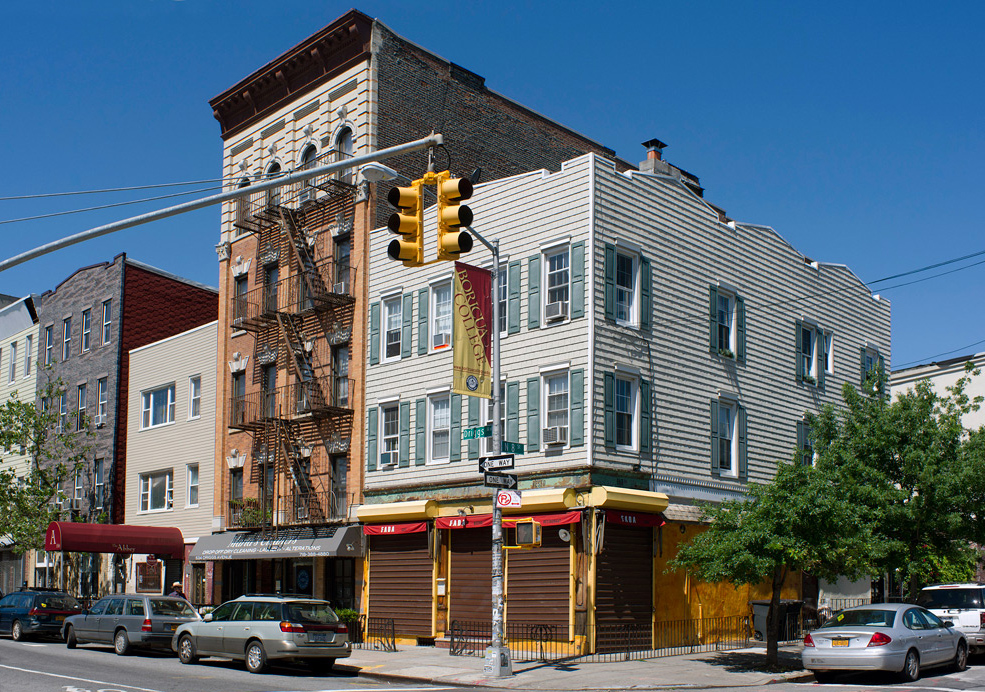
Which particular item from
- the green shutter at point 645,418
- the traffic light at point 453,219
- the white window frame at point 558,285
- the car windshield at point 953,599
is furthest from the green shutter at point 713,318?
the traffic light at point 453,219

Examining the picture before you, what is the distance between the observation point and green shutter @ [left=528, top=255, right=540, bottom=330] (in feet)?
85.1

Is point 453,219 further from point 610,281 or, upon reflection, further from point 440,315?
point 440,315

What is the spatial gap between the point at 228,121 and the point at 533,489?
20641mm

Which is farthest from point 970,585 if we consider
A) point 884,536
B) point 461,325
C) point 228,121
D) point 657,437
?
point 228,121

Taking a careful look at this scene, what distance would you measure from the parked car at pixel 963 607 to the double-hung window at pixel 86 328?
114 ft

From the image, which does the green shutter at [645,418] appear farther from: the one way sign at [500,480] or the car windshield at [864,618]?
the car windshield at [864,618]

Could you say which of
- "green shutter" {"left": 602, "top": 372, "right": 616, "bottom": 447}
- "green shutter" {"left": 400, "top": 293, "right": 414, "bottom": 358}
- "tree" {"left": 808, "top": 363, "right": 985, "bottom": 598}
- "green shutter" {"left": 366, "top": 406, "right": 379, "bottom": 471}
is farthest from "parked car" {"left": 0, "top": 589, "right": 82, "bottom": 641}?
"tree" {"left": 808, "top": 363, "right": 985, "bottom": 598}

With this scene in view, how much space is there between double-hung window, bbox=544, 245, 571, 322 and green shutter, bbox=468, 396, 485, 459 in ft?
Result: 10.2

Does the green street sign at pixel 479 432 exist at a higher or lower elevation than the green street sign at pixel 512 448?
higher

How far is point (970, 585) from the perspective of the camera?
23.0 meters

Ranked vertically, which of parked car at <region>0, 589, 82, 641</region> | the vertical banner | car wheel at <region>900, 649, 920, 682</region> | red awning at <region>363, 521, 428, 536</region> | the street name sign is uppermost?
the vertical banner

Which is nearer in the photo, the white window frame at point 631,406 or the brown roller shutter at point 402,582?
the white window frame at point 631,406

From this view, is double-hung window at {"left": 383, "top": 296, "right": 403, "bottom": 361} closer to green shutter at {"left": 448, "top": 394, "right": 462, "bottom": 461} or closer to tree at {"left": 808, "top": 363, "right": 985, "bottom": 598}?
green shutter at {"left": 448, "top": 394, "right": 462, "bottom": 461}

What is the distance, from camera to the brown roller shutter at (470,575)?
26.0 m
